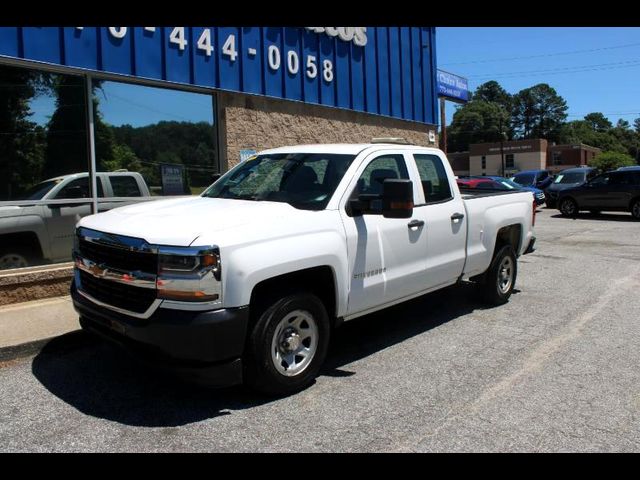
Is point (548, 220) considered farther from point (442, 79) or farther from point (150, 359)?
point (150, 359)

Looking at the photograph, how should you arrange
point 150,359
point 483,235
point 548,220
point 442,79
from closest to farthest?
point 150,359 < point 483,235 < point 548,220 < point 442,79

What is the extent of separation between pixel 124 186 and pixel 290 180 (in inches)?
157

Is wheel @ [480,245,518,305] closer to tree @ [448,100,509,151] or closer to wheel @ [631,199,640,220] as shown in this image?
wheel @ [631,199,640,220]

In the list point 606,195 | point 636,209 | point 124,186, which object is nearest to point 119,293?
point 124,186

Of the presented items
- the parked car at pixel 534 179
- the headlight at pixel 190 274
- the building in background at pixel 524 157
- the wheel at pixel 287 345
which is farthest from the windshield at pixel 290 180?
the building in background at pixel 524 157

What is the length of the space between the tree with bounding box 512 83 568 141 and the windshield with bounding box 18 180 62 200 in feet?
497

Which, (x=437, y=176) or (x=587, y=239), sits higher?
(x=437, y=176)

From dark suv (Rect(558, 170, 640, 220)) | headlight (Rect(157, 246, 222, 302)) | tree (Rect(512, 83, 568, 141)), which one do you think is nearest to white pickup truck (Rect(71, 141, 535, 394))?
headlight (Rect(157, 246, 222, 302))

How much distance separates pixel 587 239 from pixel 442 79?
11.0 m

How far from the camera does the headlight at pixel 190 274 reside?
11.7ft

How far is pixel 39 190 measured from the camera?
7039 mm

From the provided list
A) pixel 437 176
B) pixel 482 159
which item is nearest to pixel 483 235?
pixel 437 176

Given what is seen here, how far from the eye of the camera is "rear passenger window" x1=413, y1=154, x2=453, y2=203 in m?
5.58

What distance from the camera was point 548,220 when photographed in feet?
61.6
